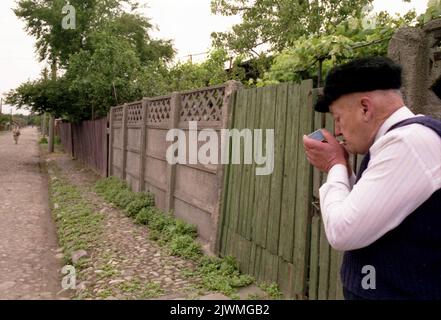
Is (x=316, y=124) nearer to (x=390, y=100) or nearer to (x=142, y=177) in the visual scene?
(x=390, y=100)

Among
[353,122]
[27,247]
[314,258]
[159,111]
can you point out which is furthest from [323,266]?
[159,111]

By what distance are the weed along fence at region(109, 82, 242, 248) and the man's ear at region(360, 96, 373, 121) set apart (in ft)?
11.2

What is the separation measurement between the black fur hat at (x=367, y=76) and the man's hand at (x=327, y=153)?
21cm

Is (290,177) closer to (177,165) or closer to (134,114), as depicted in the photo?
(177,165)

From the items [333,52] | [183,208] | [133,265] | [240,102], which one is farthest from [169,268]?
[333,52]

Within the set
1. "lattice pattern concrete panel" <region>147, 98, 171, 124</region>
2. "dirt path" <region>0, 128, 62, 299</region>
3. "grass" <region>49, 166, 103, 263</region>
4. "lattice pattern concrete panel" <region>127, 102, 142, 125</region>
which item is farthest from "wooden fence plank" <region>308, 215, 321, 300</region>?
"lattice pattern concrete panel" <region>127, 102, 142, 125</region>

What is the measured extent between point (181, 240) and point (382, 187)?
4.36m

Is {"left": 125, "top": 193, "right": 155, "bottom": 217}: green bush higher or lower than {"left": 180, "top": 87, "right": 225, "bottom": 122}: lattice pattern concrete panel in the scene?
lower

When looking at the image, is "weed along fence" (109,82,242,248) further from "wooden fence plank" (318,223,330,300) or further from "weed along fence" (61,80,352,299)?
"wooden fence plank" (318,223,330,300)

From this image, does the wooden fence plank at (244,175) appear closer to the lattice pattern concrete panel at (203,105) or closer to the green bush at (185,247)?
the lattice pattern concrete panel at (203,105)

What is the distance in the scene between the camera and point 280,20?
13141 mm

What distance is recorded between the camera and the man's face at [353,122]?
1.50 meters

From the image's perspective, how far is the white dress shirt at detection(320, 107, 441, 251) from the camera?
1255 millimetres

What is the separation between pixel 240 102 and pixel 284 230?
1.63 m
